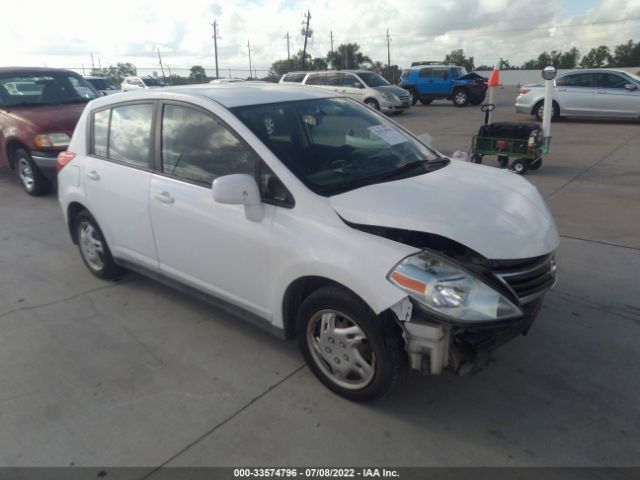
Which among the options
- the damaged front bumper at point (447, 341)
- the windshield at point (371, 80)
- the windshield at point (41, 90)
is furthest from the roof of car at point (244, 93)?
the windshield at point (371, 80)

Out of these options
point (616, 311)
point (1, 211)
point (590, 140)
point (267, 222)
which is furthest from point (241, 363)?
point (590, 140)

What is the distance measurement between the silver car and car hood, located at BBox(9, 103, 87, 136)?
1325cm

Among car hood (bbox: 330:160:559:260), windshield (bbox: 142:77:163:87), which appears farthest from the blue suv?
car hood (bbox: 330:160:559:260)

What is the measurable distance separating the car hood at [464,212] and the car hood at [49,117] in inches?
256

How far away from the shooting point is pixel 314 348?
123 inches

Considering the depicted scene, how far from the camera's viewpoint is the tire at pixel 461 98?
23438 mm

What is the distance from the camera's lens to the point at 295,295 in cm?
312

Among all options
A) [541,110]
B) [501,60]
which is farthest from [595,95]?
[501,60]

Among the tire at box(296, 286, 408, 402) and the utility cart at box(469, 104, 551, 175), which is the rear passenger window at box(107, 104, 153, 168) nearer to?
the tire at box(296, 286, 408, 402)

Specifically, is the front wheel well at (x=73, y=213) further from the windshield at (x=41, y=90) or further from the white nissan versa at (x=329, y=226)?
the windshield at (x=41, y=90)

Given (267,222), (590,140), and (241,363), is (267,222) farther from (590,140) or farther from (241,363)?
(590,140)

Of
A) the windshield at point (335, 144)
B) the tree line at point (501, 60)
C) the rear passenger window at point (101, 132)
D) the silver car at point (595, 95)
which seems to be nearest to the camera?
the windshield at point (335, 144)

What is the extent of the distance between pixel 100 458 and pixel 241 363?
106cm

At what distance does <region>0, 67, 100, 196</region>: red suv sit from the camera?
7.76 m
